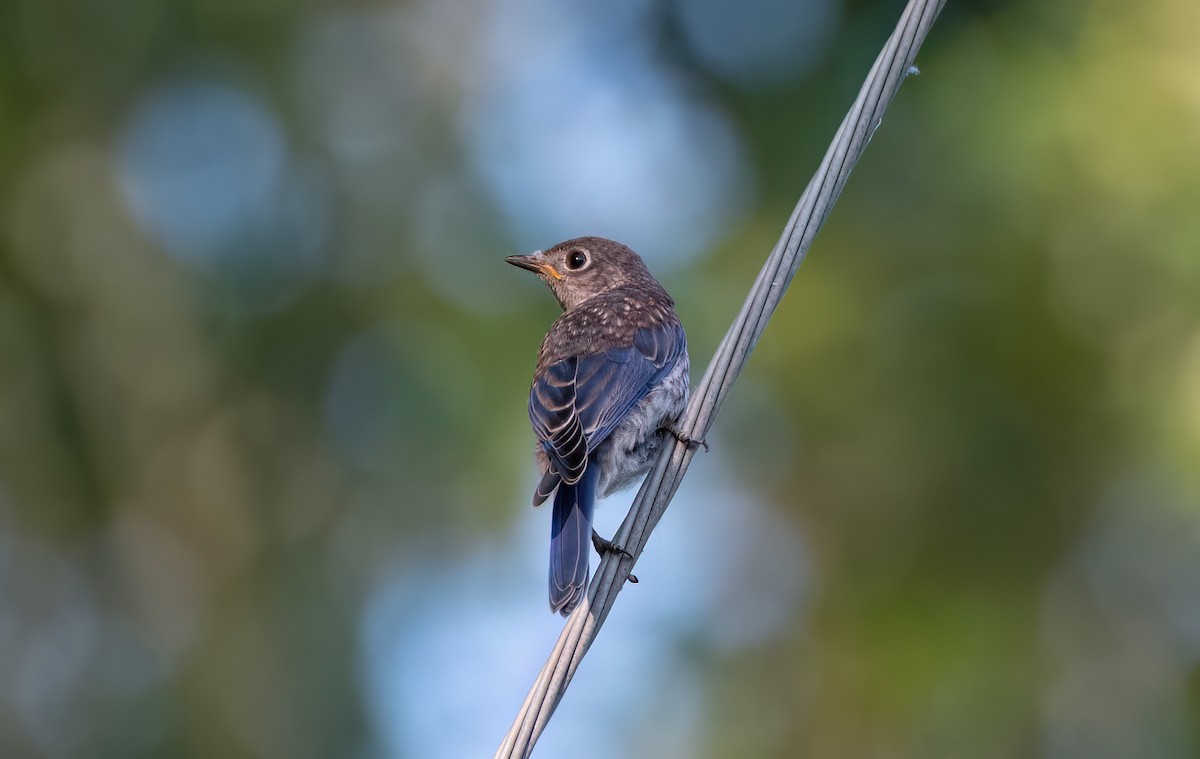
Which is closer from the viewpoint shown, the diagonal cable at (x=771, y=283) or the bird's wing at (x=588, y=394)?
the diagonal cable at (x=771, y=283)

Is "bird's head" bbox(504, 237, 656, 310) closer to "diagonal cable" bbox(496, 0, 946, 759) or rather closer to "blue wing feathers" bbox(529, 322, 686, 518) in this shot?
"blue wing feathers" bbox(529, 322, 686, 518)

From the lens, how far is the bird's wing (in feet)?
13.2

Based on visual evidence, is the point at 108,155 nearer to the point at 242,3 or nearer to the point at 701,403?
the point at 242,3

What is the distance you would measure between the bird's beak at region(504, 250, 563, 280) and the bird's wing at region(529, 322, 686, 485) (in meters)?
1.25

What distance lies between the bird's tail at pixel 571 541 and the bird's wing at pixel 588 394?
2.9 inches

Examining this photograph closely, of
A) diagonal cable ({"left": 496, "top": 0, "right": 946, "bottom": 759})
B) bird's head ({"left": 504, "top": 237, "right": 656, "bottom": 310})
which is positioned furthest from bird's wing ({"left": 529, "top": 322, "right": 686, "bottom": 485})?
bird's head ({"left": 504, "top": 237, "right": 656, "bottom": 310})

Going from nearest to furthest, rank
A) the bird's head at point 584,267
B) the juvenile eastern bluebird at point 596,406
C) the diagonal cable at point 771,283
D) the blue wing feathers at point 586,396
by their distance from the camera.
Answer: the diagonal cable at point 771,283 → the juvenile eastern bluebird at point 596,406 → the blue wing feathers at point 586,396 → the bird's head at point 584,267

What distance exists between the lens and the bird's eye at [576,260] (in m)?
5.79

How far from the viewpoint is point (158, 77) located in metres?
13.5

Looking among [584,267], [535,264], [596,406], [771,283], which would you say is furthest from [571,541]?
[535,264]

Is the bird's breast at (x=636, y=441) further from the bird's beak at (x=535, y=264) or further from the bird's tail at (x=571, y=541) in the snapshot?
the bird's beak at (x=535, y=264)

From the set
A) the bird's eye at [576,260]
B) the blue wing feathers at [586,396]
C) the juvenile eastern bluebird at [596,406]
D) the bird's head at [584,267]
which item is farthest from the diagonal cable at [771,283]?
the bird's eye at [576,260]

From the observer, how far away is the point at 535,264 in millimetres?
5898

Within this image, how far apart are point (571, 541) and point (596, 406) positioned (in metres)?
0.54
